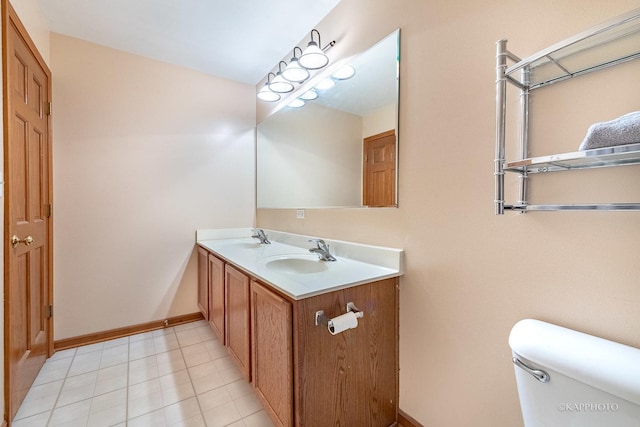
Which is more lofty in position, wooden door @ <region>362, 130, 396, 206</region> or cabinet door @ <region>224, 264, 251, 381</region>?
wooden door @ <region>362, 130, 396, 206</region>

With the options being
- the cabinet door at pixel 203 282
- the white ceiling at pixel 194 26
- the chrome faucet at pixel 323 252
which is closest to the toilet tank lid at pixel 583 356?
the chrome faucet at pixel 323 252

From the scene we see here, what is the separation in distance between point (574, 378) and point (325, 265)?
3.57ft

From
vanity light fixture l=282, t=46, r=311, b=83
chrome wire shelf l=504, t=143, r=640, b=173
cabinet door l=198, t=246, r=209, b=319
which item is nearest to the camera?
chrome wire shelf l=504, t=143, r=640, b=173

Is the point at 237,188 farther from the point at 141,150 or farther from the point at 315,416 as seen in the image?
the point at 315,416

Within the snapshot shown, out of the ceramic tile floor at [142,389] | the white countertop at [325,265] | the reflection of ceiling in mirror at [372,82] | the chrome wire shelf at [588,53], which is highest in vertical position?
the reflection of ceiling in mirror at [372,82]

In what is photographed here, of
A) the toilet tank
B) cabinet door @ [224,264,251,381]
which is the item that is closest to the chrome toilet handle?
the toilet tank

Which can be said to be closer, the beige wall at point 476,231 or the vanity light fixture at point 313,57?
the beige wall at point 476,231

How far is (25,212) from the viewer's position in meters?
1.57

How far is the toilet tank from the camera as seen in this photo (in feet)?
1.97

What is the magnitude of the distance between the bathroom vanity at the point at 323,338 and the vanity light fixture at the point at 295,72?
124 centimetres

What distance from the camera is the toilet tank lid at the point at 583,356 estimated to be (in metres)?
0.60

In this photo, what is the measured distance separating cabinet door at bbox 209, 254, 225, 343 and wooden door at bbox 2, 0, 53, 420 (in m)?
1.00

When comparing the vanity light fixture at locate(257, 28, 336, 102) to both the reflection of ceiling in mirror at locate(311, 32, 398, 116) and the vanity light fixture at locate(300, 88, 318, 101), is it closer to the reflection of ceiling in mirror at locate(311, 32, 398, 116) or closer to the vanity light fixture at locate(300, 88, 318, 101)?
the vanity light fixture at locate(300, 88, 318, 101)

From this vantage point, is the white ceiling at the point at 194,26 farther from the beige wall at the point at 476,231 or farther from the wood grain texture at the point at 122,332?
the wood grain texture at the point at 122,332
